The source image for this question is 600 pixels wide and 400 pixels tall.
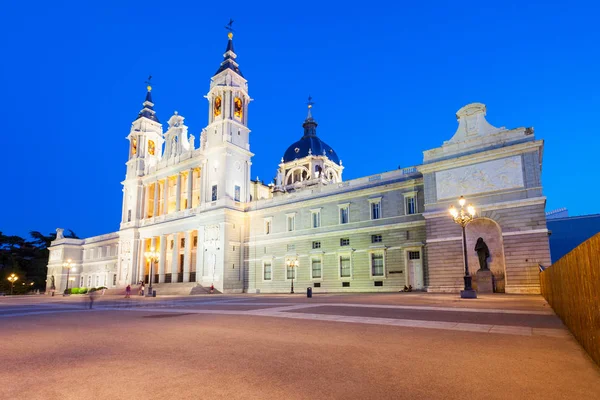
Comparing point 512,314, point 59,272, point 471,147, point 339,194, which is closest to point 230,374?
point 512,314

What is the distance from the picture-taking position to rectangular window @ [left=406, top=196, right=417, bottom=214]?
34.8m

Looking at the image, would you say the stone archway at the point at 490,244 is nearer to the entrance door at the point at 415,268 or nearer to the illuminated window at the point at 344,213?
the entrance door at the point at 415,268

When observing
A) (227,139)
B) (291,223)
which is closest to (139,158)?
(227,139)

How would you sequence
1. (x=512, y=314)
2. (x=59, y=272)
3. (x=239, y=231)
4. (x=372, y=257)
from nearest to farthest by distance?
(x=512, y=314) → (x=372, y=257) → (x=239, y=231) → (x=59, y=272)

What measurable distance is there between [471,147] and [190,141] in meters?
39.1

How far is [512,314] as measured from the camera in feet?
39.9

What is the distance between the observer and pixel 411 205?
115ft

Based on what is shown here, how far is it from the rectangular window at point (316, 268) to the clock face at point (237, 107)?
22152 millimetres

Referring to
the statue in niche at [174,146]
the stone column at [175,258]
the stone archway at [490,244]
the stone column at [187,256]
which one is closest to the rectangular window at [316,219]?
the stone archway at [490,244]

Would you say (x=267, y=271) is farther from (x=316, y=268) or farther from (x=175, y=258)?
(x=175, y=258)

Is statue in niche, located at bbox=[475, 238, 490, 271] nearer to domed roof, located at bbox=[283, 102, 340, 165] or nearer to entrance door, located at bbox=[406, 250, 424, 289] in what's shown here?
→ entrance door, located at bbox=[406, 250, 424, 289]

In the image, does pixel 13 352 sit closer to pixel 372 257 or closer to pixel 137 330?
pixel 137 330

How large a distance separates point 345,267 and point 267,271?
420 inches

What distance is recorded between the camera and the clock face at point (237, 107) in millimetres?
49438
